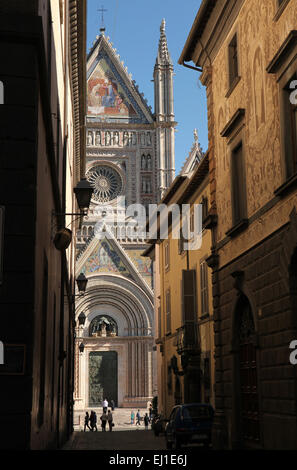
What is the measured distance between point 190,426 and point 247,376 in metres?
3.75

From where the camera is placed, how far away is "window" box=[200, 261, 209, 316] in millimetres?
22500

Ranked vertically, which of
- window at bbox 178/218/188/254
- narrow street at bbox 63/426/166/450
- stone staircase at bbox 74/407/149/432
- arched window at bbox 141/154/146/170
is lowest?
stone staircase at bbox 74/407/149/432

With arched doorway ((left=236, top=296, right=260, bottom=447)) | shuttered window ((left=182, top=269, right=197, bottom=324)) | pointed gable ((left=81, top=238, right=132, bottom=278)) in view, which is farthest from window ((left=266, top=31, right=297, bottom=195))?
pointed gable ((left=81, top=238, right=132, bottom=278))

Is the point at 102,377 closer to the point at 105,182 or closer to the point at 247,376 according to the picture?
the point at 105,182

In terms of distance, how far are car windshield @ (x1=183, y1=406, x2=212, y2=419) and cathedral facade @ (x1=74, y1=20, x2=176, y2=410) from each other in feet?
99.7

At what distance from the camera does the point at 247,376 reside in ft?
45.7

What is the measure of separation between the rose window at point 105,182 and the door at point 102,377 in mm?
15644

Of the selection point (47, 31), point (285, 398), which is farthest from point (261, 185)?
point (47, 31)

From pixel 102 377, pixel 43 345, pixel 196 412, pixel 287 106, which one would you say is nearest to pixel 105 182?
pixel 102 377

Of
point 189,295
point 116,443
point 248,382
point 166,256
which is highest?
point 166,256

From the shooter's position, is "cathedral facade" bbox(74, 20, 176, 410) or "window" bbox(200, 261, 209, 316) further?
"cathedral facade" bbox(74, 20, 176, 410)

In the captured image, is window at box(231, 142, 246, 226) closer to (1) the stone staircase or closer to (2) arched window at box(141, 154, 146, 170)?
(1) the stone staircase

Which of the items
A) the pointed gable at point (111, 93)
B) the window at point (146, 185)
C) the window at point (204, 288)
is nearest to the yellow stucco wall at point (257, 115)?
the window at point (204, 288)

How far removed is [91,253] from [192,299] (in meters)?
29.7
